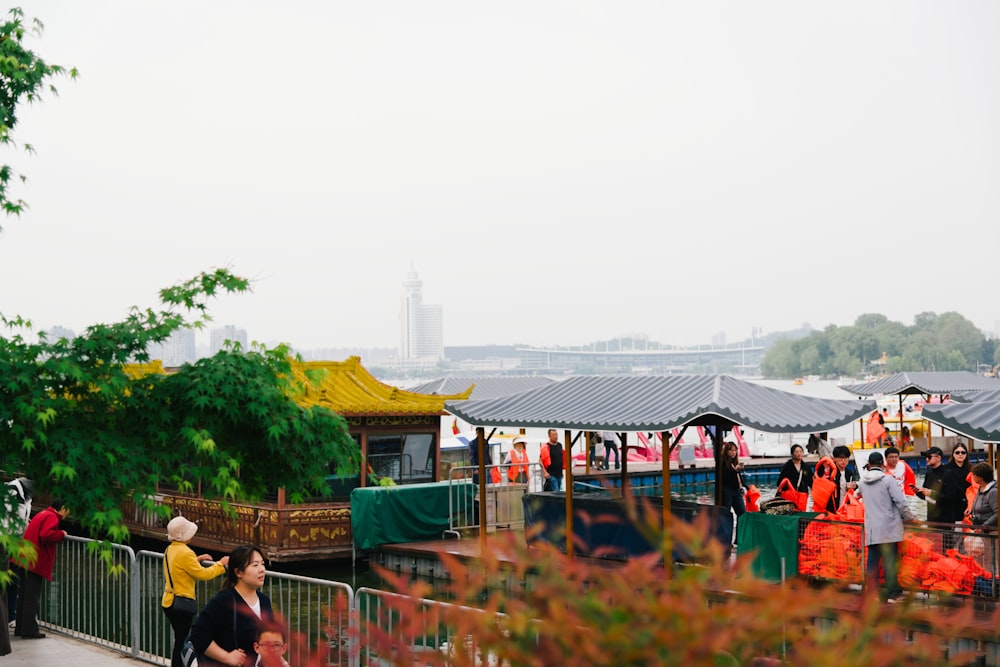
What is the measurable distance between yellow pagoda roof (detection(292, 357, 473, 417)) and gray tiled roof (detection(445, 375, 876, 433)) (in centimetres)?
308

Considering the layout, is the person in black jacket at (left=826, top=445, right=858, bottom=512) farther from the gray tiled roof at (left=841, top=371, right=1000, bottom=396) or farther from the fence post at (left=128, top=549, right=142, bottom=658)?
the gray tiled roof at (left=841, top=371, right=1000, bottom=396)

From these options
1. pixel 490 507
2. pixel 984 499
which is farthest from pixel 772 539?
pixel 490 507

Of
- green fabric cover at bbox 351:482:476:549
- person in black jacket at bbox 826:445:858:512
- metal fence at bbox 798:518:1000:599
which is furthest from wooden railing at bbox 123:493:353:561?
metal fence at bbox 798:518:1000:599

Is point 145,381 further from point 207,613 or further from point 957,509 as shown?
point 957,509

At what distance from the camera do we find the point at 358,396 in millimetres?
24406

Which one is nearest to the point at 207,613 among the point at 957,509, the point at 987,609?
the point at 987,609

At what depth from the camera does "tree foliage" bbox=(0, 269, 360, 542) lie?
884cm

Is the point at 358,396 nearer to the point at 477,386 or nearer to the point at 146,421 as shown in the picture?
the point at 146,421

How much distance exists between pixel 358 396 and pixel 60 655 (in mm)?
12595

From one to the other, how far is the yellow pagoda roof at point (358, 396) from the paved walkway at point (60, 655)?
33.3ft

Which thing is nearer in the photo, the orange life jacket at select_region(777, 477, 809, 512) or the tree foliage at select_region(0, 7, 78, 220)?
the tree foliage at select_region(0, 7, 78, 220)

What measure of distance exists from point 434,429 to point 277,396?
15.6m

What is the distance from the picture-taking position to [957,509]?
15.4 meters

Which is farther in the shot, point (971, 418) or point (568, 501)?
point (568, 501)
